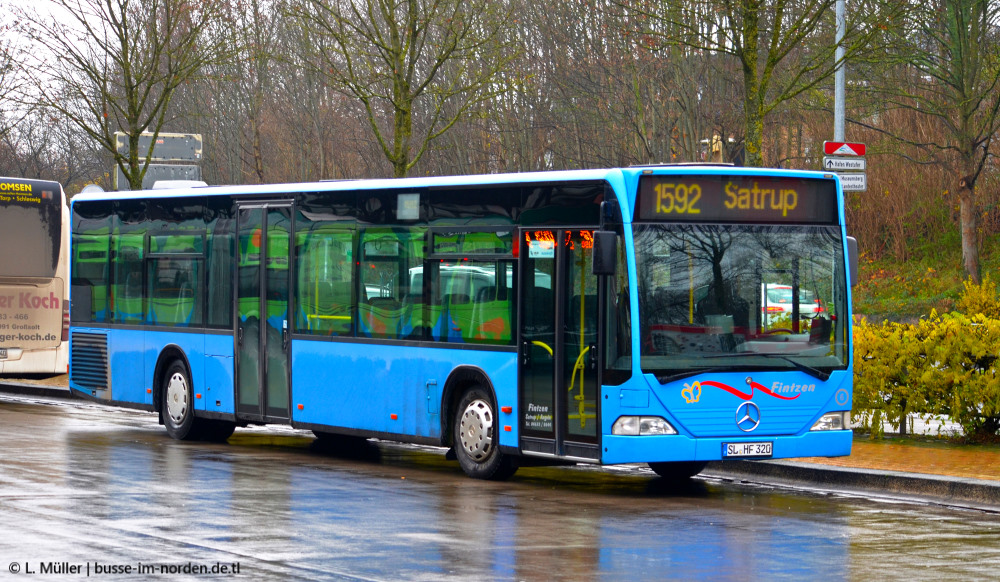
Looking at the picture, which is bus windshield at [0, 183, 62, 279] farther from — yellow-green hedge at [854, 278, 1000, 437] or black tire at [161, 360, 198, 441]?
yellow-green hedge at [854, 278, 1000, 437]

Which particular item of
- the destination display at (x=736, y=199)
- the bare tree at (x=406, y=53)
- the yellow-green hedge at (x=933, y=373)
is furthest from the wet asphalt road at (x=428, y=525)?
the bare tree at (x=406, y=53)

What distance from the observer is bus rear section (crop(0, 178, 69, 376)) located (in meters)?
23.6

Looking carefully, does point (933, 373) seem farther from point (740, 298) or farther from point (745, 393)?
point (740, 298)

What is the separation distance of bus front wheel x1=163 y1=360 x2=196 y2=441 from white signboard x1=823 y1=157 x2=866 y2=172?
7.72 meters

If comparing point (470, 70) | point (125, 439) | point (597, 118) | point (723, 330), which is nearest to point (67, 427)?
point (125, 439)

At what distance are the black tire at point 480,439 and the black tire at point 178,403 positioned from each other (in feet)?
15.0

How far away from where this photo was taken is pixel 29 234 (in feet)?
77.5

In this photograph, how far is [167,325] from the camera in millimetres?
17797

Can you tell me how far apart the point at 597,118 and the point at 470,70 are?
583 cm

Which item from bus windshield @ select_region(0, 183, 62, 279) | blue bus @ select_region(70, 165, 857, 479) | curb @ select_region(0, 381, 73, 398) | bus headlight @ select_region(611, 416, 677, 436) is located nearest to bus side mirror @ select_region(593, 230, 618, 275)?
blue bus @ select_region(70, 165, 857, 479)

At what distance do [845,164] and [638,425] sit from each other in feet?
22.7

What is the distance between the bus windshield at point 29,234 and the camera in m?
23.5

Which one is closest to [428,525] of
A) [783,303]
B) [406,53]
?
[783,303]

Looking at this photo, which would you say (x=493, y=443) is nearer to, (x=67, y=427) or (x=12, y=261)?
(x=67, y=427)
